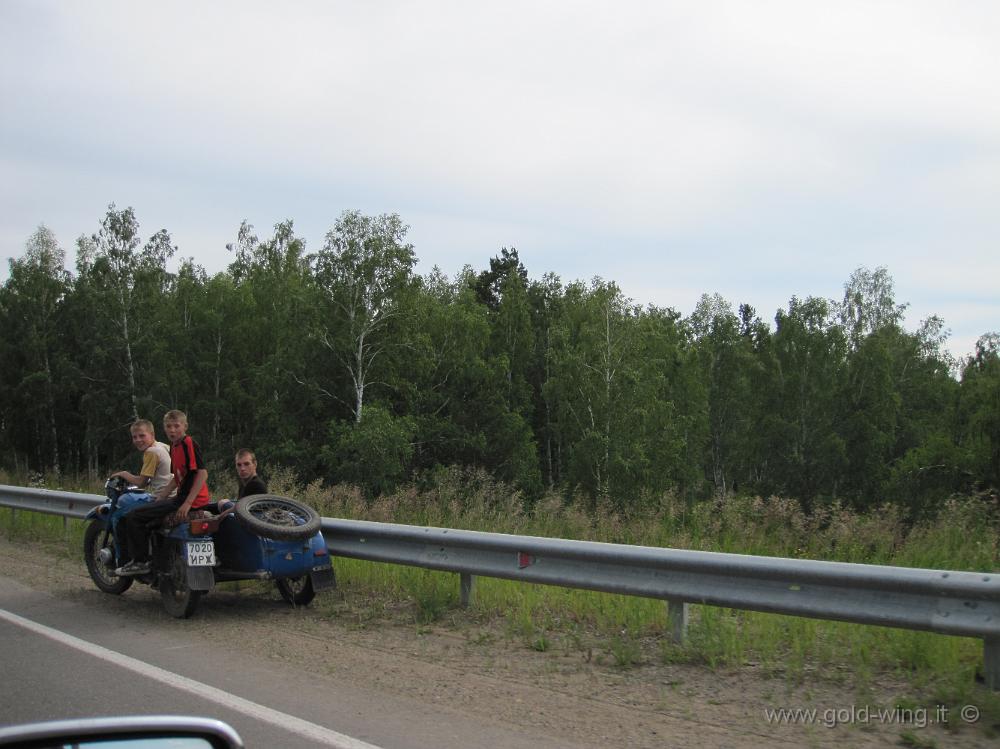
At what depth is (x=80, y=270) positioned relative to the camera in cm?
5053

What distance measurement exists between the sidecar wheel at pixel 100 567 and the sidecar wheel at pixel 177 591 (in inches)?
31.5

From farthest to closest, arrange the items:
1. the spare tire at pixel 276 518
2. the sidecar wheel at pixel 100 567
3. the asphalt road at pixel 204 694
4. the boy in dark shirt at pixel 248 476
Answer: the sidecar wheel at pixel 100 567 < the boy in dark shirt at pixel 248 476 < the spare tire at pixel 276 518 < the asphalt road at pixel 204 694

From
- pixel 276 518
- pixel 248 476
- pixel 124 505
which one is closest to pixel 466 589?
A: pixel 276 518

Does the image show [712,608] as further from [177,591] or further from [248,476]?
[177,591]

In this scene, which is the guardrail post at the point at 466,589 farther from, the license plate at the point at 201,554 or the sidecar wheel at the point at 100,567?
the sidecar wheel at the point at 100,567

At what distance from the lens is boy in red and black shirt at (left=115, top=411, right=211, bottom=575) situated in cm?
858

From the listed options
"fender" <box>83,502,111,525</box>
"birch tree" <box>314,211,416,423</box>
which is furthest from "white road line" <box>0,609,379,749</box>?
"birch tree" <box>314,211,416,423</box>

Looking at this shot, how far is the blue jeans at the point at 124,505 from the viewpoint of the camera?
9016mm

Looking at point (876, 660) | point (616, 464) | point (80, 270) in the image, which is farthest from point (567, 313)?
point (876, 660)

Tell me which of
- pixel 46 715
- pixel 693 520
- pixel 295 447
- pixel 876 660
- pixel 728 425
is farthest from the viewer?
pixel 728 425

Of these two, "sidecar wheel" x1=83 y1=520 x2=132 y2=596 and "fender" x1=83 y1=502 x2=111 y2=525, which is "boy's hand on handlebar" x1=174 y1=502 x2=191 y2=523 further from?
"fender" x1=83 y1=502 x2=111 y2=525

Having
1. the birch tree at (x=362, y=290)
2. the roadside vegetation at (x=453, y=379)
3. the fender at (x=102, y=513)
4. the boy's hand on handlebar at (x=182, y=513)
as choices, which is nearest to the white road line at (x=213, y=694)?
the boy's hand on handlebar at (x=182, y=513)

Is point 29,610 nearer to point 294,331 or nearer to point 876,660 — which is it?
point 876,660

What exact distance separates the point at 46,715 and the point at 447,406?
152 ft
